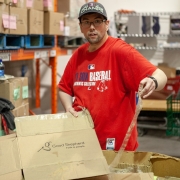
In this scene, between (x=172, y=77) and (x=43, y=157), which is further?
(x=172, y=77)

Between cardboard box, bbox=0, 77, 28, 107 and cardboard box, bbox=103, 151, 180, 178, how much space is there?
3.11ft

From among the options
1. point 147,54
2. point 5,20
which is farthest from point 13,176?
point 147,54

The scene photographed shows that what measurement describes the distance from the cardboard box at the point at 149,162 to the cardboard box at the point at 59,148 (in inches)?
5.1

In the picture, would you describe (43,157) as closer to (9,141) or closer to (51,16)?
(9,141)

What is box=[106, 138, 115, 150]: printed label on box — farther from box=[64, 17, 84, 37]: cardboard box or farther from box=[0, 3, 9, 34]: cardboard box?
box=[64, 17, 84, 37]: cardboard box

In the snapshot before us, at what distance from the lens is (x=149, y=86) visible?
1318 mm

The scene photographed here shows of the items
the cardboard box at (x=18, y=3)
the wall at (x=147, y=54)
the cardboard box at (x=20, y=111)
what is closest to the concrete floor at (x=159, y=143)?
the wall at (x=147, y=54)

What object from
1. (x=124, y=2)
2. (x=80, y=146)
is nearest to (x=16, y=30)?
(x=80, y=146)

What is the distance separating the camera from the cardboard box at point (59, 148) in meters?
1.26

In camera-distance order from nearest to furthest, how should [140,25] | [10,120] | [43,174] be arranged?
[43,174] → [10,120] → [140,25]

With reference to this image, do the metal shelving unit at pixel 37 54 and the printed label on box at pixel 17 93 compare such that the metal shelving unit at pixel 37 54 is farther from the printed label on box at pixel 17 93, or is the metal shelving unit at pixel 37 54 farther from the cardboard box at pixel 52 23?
the printed label on box at pixel 17 93

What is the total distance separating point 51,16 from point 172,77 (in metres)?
1.96

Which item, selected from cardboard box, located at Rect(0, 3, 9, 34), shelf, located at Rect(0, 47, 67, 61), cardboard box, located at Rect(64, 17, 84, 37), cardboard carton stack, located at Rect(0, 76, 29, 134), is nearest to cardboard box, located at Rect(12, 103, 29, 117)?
cardboard carton stack, located at Rect(0, 76, 29, 134)

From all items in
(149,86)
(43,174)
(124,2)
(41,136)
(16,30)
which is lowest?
(43,174)
